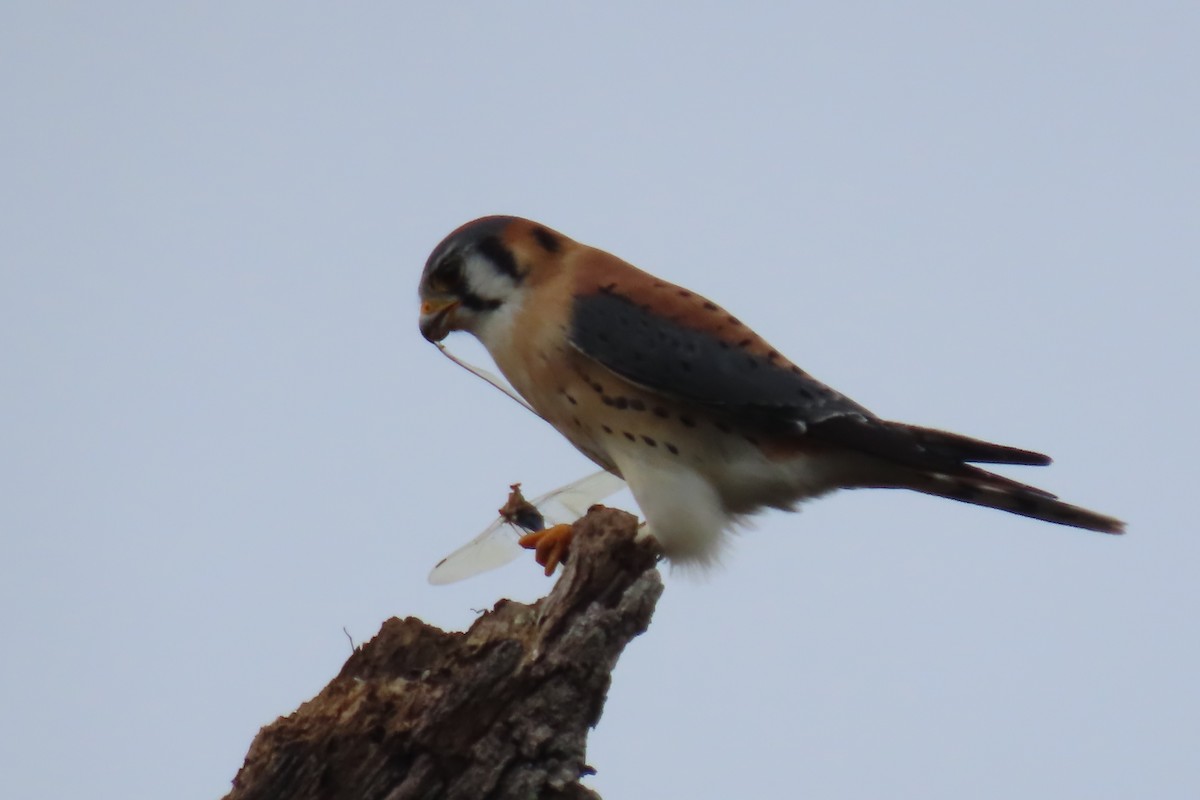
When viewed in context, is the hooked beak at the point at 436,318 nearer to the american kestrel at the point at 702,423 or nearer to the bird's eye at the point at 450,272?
the bird's eye at the point at 450,272

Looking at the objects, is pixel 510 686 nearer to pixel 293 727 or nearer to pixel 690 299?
pixel 293 727

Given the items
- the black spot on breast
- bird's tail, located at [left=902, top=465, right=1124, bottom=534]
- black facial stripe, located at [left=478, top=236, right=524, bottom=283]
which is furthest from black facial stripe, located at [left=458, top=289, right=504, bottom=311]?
bird's tail, located at [left=902, top=465, right=1124, bottom=534]

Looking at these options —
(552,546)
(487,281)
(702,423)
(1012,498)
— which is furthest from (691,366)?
(1012,498)

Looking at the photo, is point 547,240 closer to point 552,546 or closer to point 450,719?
point 552,546

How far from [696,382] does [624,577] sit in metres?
1.00

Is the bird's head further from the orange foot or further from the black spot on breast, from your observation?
the orange foot

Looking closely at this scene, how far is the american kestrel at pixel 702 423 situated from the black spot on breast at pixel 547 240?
0.27m

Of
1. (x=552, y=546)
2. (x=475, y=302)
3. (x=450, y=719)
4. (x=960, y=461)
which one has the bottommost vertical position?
(x=450, y=719)

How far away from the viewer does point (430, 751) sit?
321 cm

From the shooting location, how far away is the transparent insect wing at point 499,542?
482cm

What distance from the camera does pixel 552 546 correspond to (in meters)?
4.38

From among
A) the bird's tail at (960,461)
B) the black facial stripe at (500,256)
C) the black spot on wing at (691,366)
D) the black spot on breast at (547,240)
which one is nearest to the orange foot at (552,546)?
the black spot on wing at (691,366)

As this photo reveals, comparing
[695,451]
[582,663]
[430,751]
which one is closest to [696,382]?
[695,451]

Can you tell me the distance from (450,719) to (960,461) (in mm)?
2051
